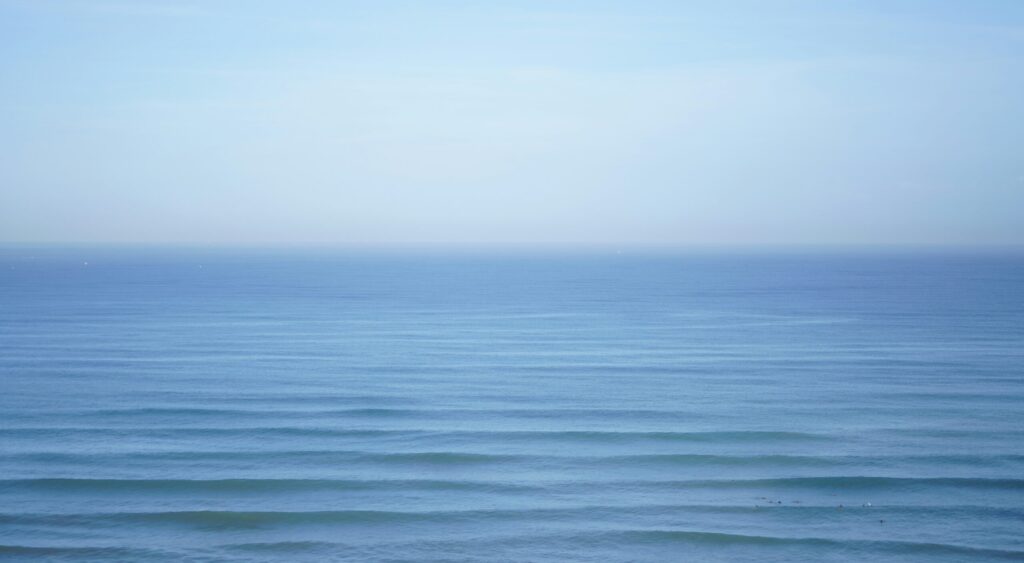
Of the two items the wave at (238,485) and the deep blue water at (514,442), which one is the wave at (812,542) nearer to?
the deep blue water at (514,442)

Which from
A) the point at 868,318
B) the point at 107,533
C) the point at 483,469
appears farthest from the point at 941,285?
the point at 107,533

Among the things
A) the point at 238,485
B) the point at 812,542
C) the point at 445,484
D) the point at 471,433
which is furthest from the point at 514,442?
the point at 812,542

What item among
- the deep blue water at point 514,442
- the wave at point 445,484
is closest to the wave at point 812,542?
the deep blue water at point 514,442

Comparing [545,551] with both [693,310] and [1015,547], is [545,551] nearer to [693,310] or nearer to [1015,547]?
[1015,547]

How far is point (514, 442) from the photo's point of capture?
28.0 m

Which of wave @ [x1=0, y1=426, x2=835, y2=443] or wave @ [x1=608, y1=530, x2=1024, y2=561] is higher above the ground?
wave @ [x1=0, y1=426, x2=835, y2=443]

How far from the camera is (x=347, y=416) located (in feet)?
105

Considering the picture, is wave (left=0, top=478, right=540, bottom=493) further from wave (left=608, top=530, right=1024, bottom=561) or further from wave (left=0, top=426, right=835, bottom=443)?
wave (left=0, top=426, right=835, bottom=443)

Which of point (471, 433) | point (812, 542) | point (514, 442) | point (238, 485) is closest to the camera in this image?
point (812, 542)

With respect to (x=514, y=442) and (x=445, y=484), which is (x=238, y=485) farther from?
(x=514, y=442)

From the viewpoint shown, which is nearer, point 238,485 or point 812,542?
point 812,542

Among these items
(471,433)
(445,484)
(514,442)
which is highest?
(471,433)

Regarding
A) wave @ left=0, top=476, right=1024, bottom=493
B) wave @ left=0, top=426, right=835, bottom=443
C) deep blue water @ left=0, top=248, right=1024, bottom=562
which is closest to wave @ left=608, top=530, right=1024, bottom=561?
deep blue water @ left=0, top=248, right=1024, bottom=562

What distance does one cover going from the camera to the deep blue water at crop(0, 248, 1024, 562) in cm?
1995
